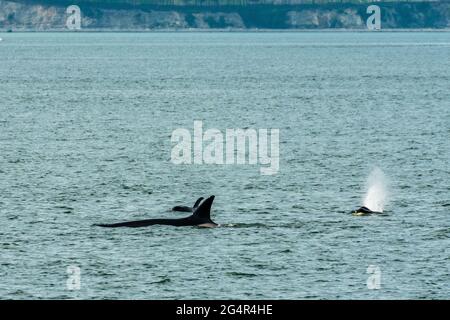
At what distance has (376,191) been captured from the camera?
6388 centimetres

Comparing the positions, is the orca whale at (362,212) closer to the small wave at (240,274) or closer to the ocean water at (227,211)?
the ocean water at (227,211)

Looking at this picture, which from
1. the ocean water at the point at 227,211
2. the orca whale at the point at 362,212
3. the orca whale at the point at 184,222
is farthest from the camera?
the orca whale at the point at 362,212

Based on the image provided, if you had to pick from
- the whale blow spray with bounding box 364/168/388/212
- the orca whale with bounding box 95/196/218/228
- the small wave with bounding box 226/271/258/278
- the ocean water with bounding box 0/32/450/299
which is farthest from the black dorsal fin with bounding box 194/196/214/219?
the whale blow spray with bounding box 364/168/388/212

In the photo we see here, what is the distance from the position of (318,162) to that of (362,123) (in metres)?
36.4

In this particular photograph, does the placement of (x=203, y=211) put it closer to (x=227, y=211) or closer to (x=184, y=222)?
(x=184, y=222)

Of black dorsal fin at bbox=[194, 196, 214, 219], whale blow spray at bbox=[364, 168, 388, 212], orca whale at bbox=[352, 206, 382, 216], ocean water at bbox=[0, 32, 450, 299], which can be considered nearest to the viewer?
ocean water at bbox=[0, 32, 450, 299]

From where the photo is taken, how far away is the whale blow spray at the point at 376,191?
58.7 m

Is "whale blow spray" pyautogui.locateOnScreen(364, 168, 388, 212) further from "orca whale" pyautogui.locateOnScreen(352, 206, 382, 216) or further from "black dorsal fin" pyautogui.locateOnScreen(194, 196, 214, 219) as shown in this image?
"black dorsal fin" pyautogui.locateOnScreen(194, 196, 214, 219)

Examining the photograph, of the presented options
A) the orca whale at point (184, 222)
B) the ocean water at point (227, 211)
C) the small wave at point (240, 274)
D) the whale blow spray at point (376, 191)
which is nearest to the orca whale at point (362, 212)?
the ocean water at point (227, 211)

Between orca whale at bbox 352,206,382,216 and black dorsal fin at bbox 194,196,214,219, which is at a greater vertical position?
black dorsal fin at bbox 194,196,214,219

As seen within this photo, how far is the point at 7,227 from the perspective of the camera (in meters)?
50.9

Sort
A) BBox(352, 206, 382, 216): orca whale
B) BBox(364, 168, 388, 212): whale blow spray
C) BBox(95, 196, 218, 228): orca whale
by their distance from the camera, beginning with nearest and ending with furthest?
BBox(95, 196, 218, 228): orca whale → BBox(352, 206, 382, 216): orca whale → BBox(364, 168, 388, 212): whale blow spray

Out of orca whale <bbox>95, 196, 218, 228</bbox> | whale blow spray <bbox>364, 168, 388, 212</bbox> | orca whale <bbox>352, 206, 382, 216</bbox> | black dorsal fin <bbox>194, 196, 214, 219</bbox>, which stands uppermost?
black dorsal fin <bbox>194, 196, 214, 219</bbox>

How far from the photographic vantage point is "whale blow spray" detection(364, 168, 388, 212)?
58.7 m
